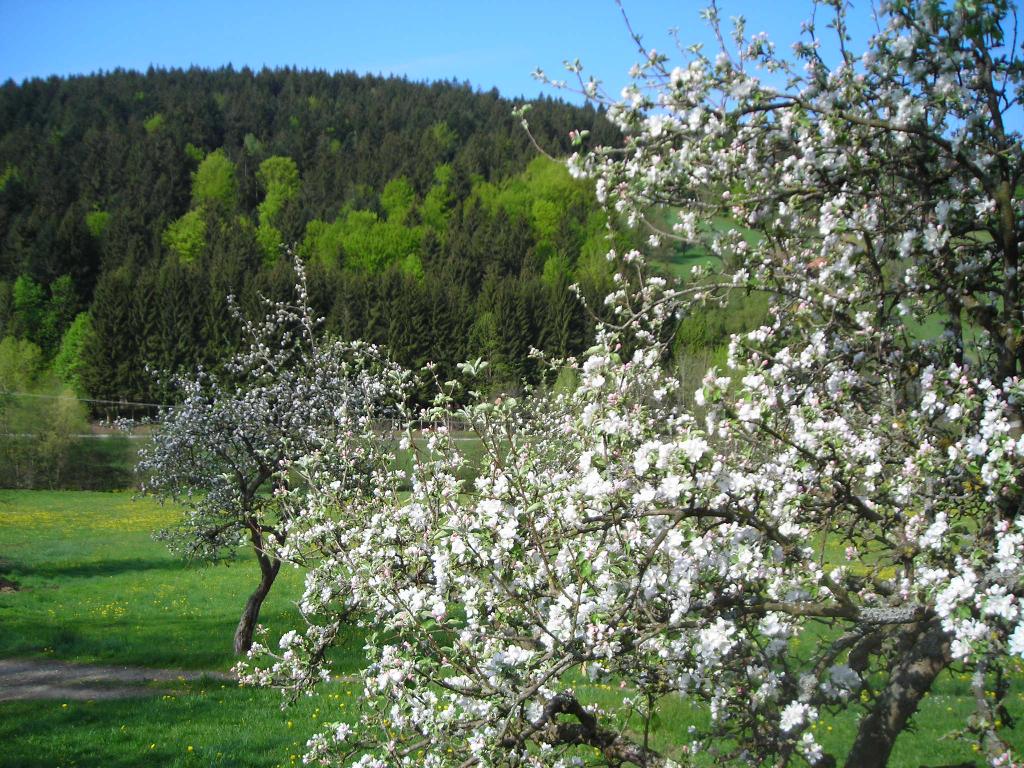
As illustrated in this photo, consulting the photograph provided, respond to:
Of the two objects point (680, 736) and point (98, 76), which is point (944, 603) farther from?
point (98, 76)

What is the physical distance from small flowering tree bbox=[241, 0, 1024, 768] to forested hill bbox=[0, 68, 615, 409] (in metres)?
46.1

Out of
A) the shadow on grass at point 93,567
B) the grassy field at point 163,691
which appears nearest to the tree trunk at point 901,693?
the grassy field at point 163,691

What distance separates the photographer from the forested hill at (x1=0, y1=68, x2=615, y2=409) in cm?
6994

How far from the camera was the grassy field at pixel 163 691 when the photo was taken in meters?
9.07

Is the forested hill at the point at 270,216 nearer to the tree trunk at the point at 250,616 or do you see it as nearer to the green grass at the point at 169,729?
the tree trunk at the point at 250,616

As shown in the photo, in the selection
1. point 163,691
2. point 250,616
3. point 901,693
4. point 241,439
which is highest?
point 241,439

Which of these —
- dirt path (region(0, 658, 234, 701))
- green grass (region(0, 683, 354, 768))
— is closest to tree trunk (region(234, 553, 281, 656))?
dirt path (region(0, 658, 234, 701))

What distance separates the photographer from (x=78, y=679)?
512 inches

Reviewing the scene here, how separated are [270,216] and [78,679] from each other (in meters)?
111

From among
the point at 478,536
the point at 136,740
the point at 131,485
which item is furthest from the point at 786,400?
the point at 131,485

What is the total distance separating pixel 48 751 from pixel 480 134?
12605 centimetres

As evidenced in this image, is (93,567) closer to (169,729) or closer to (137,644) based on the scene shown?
(137,644)

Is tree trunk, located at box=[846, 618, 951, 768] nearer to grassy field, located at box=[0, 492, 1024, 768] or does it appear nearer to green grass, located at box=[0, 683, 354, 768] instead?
grassy field, located at box=[0, 492, 1024, 768]

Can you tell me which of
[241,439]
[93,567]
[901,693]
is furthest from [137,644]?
[901,693]
